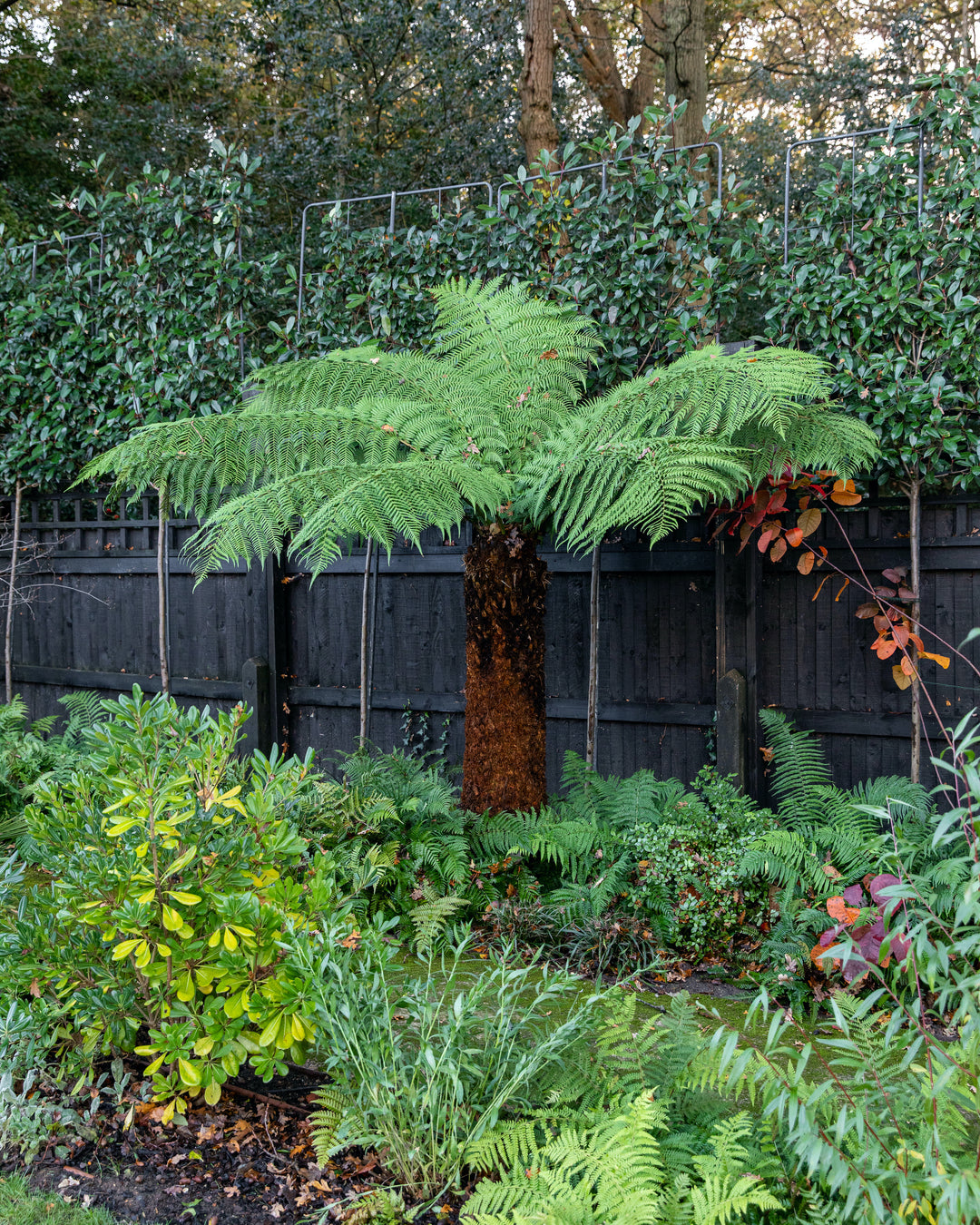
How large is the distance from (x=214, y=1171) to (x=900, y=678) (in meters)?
3.27

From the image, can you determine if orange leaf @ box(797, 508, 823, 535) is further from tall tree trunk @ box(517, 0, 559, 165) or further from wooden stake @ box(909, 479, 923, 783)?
tall tree trunk @ box(517, 0, 559, 165)

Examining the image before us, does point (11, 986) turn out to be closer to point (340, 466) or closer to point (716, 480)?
point (340, 466)

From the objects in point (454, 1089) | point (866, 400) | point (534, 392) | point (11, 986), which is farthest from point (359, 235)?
point (454, 1089)

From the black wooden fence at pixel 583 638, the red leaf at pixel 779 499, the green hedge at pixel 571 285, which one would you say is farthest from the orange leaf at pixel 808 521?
the green hedge at pixel 571 285

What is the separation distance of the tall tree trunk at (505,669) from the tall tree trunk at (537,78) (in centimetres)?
565

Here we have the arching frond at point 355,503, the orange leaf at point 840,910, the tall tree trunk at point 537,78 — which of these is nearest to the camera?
the orange leaf at point 840,910

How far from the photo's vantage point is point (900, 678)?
4.14 metres

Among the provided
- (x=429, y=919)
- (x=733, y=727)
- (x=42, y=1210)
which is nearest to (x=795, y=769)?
(x=733, y=727)

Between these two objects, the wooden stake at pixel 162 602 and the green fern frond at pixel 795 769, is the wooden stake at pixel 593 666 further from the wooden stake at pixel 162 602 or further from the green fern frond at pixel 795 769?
the wooden stake at pixel 162 602

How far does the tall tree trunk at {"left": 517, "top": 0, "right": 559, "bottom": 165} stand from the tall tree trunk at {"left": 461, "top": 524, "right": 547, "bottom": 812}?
5.65 metres

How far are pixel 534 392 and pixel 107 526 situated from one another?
145 inches

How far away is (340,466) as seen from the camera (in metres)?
3.41

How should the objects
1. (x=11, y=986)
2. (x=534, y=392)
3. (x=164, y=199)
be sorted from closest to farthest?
(x=11, y=986) → (x=534, y=392) → (x=164, y=199)

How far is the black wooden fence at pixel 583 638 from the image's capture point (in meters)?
4.39
